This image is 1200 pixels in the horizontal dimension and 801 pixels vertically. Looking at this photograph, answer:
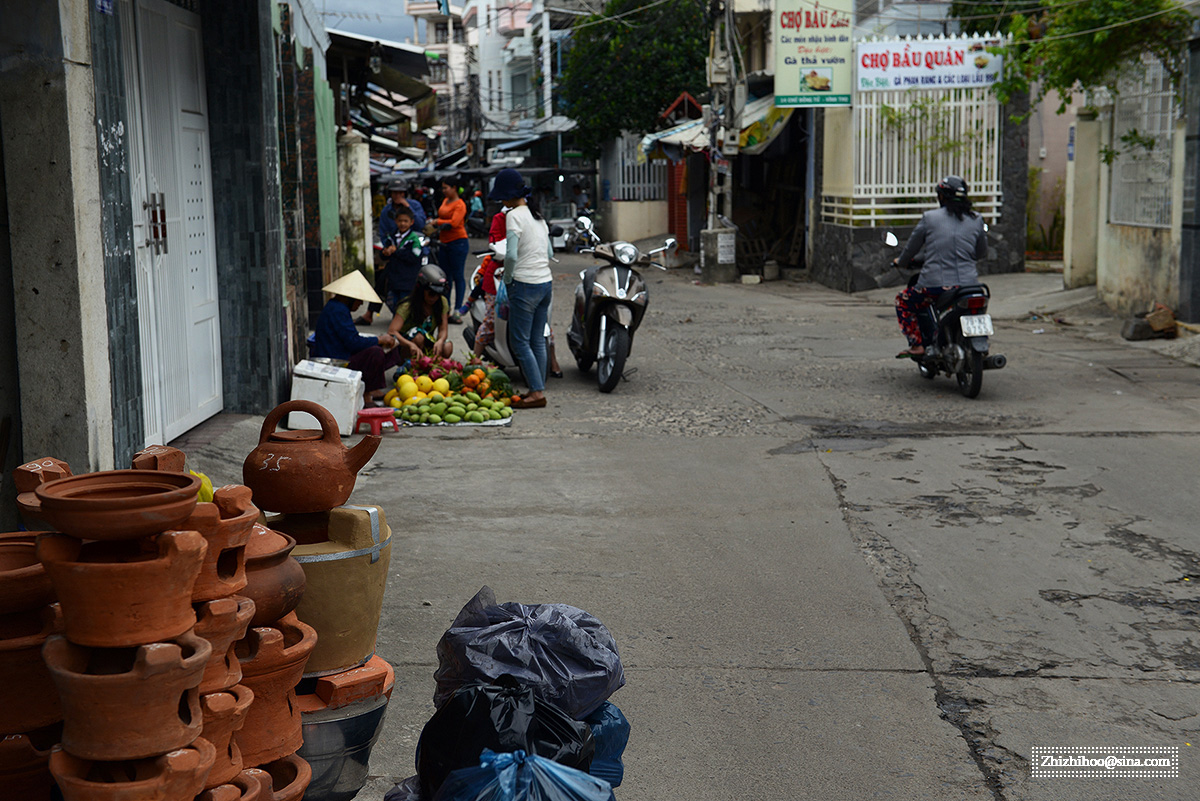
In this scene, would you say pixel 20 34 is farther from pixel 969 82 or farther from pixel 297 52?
pixel 969 82

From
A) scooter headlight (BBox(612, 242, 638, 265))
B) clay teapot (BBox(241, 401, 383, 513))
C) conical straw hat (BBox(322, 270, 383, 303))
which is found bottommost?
clay teapot (BBox(241, 401, 383, 513))

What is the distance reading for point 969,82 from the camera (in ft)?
61.2

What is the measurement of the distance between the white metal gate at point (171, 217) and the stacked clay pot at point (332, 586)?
352 cm

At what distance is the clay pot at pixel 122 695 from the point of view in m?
2.13

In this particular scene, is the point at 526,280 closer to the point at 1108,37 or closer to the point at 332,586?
the point at 332,586

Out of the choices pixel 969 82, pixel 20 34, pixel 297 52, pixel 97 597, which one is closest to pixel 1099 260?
pixel 969 82

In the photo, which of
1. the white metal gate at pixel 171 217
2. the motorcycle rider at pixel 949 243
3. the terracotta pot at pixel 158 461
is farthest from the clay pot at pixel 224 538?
the motorcycle rider at pixel 949 243

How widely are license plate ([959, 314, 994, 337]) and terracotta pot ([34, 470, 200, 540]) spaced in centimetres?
775

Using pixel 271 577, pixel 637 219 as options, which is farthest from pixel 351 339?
pixel 637 219

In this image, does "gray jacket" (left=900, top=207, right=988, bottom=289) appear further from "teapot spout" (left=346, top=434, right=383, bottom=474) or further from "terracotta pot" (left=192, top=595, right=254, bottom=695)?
"terracotta pot" (left=192, top=595, right=254, bottom=695)

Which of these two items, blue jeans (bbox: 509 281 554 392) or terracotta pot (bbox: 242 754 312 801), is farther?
blue jeans (bbox: 509 281 554 392)

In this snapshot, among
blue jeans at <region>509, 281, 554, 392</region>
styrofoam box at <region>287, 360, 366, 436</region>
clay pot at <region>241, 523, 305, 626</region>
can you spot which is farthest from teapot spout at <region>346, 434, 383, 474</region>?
blue jeans at <region>509, 281, 554, 392</region>

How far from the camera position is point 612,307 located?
965cm

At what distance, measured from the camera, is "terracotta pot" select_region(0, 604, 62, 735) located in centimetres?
230
